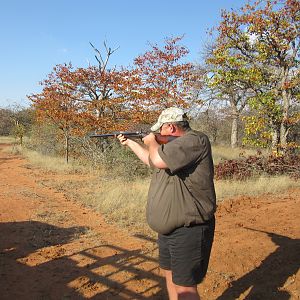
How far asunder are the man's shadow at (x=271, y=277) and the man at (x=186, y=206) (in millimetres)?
1564

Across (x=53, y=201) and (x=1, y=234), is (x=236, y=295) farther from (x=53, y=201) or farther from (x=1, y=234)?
(x=53, y=201)

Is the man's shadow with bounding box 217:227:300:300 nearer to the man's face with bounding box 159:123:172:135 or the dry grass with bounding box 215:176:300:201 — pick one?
the man's face with bounding box 159:123:172:135

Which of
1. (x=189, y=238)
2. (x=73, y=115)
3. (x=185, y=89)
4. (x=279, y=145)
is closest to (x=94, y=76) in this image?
(x=73, y=115)

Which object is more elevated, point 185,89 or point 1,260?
point 185,89

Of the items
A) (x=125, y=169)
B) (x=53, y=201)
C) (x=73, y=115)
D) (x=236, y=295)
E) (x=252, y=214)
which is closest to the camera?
(x=236, y=295)

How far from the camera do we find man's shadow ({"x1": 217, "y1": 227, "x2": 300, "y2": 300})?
171 inches

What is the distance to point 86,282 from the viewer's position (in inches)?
188

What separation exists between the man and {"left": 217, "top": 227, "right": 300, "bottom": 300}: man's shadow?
5.13 ft

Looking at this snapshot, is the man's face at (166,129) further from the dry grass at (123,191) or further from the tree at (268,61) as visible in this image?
the tree at (268,61)

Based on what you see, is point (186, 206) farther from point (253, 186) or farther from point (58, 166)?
point (58, 166)

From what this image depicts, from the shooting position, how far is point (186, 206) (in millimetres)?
2969

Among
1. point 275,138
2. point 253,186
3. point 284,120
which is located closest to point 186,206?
point 253,186

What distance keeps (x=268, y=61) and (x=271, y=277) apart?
1016cm

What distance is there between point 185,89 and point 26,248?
9.88m
